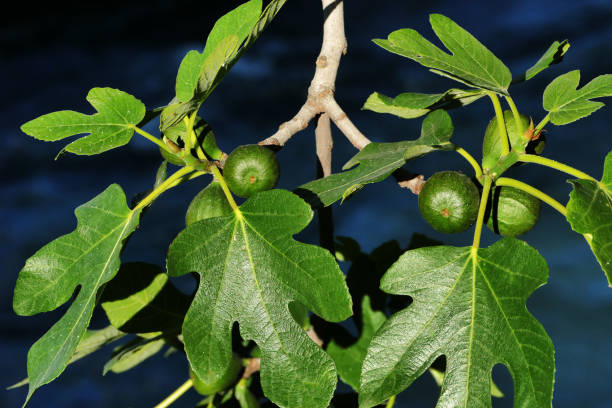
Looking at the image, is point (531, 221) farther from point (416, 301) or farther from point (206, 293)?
point (206, 293)

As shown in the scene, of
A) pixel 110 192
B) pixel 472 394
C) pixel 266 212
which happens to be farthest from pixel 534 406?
pixel 110 192

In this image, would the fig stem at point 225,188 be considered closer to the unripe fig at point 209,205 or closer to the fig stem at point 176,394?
the unripe fig at point 209,205

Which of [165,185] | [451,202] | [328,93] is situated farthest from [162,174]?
[451,202]

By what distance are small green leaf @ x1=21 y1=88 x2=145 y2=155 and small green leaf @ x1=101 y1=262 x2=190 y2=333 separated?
0.36 m

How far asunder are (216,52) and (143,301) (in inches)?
28.5

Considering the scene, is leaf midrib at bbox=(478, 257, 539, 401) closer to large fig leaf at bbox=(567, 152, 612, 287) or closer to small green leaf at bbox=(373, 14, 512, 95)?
large fig leaf at bbox=(567, 152, 612, 287)

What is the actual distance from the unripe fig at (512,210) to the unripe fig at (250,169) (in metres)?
0.50

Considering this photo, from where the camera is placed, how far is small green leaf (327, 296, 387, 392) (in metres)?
1.70

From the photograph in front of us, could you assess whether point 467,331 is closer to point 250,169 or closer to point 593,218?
point 593,218

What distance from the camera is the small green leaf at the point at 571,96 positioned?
4.46ft

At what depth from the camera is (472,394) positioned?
1.17m

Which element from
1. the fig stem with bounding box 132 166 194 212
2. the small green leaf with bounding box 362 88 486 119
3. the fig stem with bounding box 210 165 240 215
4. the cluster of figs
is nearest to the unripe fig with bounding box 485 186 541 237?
the cluster of figs

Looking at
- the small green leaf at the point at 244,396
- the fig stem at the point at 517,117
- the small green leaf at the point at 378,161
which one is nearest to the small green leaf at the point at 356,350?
the small green leaf at the point at 244,396

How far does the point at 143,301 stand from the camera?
1637 mm
